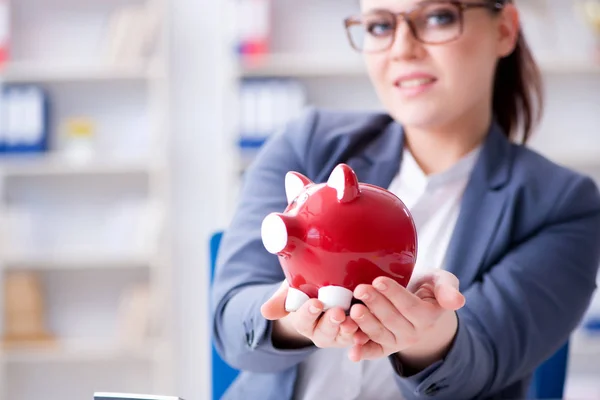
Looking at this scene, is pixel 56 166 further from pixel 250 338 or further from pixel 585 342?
pixel 250 338

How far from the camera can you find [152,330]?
4074 millimetres

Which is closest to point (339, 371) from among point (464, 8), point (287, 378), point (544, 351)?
point (287, 378)

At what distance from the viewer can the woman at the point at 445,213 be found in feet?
4.15

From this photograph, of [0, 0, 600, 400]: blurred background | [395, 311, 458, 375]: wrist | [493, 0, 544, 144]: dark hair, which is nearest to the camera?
[395, 311, 458, 375]: wrist

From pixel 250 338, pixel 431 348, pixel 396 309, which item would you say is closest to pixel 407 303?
pixel 396 309

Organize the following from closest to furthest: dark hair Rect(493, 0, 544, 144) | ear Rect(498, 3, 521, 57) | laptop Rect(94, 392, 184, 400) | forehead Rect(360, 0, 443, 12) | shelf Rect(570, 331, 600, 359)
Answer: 1. laptop Rect(94, 392, 184, 400)
2. forehead Rect(360, 0, 443, 12)
3. ear Rect(498, 3, 521, 57)
4. dark hair Rect(493, 0, 544, 144)
5. shelf Rect(570, 331, 600, 359)

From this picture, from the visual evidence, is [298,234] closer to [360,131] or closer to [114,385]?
[360,131]

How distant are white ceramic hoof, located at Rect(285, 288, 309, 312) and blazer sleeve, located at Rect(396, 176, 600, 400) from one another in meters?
0.29

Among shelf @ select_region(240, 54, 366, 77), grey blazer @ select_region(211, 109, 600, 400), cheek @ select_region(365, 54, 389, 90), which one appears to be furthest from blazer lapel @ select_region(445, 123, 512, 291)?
shelf @ select_region(240, 54, 366, 77)

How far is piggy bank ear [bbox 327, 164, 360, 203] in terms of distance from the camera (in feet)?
2.82

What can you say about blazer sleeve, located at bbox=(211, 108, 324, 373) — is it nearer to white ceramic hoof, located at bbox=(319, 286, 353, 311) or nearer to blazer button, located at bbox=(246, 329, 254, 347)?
blazer button, located at bbox=(246, 329, 254, 347)

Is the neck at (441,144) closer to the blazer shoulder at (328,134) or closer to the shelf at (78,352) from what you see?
the blazer shoulder at (328,134)

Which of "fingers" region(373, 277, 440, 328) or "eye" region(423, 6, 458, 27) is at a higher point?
"eye" region(423, 6, 458, 27)

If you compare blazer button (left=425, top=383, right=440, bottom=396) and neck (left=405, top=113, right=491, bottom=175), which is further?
neck (left=405, top=113, right=491, bottom=175)
